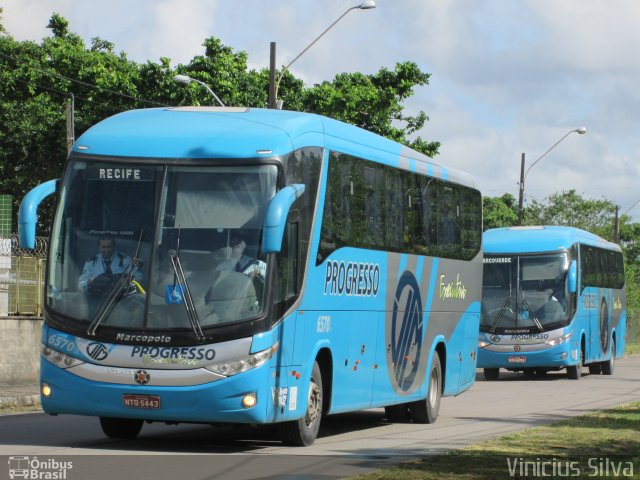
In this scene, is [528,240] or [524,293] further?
[528,240]

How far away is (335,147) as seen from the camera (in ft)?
49.3

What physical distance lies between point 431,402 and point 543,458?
6.00 m

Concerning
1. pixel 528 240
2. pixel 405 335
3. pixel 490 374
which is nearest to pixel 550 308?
pixel 528 240

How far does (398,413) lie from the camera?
61.5ft

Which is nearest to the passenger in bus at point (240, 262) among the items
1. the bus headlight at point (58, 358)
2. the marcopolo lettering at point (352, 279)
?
the marcopolo lettering at point (352, 279)

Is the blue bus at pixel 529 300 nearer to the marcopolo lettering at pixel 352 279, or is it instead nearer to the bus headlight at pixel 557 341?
the bus headlight at pixel 557 341

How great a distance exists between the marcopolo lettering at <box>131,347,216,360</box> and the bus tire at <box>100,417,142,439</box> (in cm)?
188

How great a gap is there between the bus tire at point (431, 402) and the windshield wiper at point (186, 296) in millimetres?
6384

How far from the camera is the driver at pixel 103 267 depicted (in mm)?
13078

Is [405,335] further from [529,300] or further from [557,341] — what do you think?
[557,341]

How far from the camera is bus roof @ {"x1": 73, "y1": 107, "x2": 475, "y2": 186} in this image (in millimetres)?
13422

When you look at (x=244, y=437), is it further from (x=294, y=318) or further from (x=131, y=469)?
(x=131, y=469)

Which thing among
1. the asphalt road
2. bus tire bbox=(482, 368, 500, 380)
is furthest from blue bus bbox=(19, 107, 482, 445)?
bus tire bbox=(482, 368, 500, 380)

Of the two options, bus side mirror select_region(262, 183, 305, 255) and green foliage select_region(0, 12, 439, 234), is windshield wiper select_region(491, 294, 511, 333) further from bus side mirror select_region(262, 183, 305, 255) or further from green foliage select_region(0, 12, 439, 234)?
bus side mirror select_region(262, 183, 305, 255)
